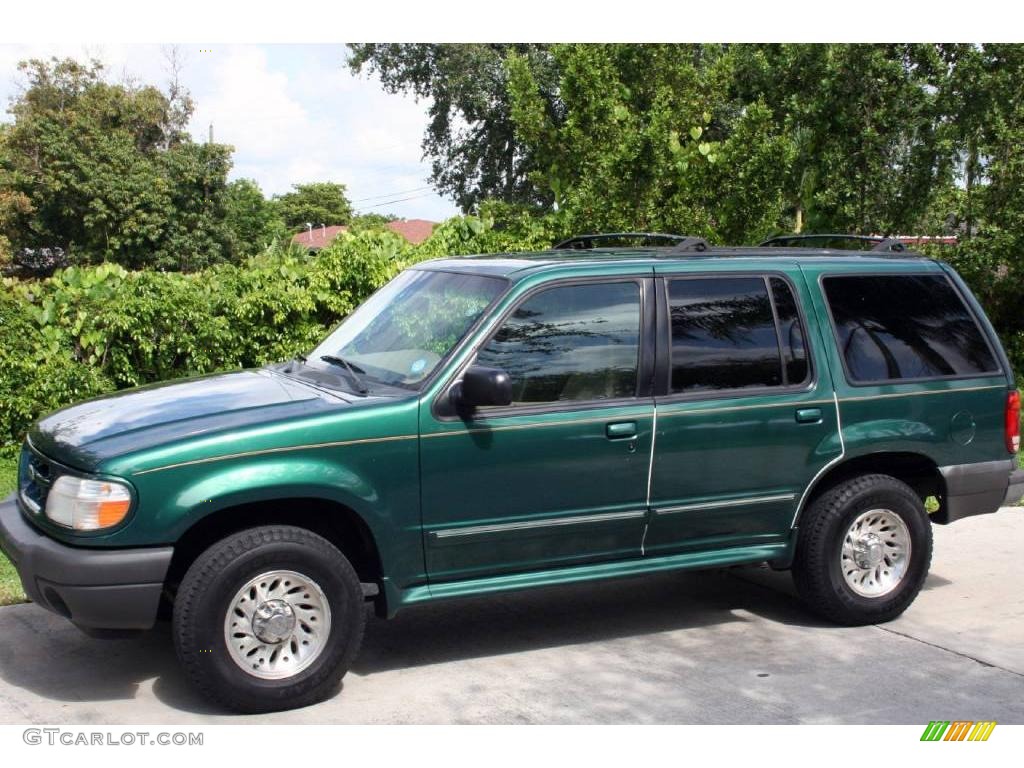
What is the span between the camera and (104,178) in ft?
156

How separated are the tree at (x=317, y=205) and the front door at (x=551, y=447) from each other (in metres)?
82.0

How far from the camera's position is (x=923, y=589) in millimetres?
7156

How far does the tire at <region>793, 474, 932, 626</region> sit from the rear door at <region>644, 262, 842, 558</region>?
0.70ft

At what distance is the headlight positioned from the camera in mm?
4770

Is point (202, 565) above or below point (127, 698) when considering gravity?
above

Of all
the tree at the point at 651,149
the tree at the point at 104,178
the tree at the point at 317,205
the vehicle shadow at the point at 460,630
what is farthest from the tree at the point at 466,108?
the tree at the point at 317,205

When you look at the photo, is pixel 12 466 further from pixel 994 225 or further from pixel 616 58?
pixel 994 225

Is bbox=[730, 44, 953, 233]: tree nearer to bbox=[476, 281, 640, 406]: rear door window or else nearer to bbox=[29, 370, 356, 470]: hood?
bbox=[476, 281, 640, 406]: rear door window

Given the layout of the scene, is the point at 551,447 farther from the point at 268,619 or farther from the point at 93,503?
the point at 93,503

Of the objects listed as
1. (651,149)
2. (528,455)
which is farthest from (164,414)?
(651,149)

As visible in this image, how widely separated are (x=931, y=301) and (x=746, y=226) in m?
4.82

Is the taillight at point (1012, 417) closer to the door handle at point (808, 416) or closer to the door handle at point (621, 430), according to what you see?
the door handle at point (808, 416)

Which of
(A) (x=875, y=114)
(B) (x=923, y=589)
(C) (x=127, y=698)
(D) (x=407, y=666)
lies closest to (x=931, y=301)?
(B) (x=923, y=589)

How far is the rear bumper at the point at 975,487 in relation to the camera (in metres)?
6.46
